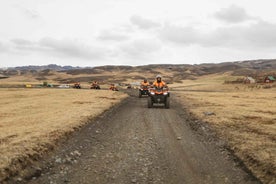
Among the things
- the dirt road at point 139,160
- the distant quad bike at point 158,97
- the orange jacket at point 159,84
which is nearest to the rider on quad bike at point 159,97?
the distant quad bike at point 158,97

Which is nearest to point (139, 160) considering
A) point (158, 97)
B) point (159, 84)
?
point (158, 97)

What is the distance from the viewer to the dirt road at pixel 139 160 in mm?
8953

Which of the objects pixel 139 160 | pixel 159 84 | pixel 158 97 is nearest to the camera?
pixel 139 160

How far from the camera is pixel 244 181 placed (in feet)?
29.0

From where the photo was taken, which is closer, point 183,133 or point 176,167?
point 176,167

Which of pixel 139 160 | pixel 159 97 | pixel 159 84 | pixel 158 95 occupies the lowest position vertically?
pixel 139 160

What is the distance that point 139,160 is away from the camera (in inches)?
417

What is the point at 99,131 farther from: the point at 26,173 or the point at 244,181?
the point at 244,181

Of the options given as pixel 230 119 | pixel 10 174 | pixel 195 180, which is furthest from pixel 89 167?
pixel 230 119

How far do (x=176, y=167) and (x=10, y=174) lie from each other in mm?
4811

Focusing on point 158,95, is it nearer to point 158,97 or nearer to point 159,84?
point 158,97

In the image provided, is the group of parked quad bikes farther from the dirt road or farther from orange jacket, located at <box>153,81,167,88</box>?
the dirt road

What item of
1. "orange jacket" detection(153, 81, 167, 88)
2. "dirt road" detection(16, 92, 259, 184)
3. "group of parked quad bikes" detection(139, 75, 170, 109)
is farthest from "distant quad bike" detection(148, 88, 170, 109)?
"dirt road" detection(16, 92, 259, 184)

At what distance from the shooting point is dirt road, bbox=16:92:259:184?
8953 mm
